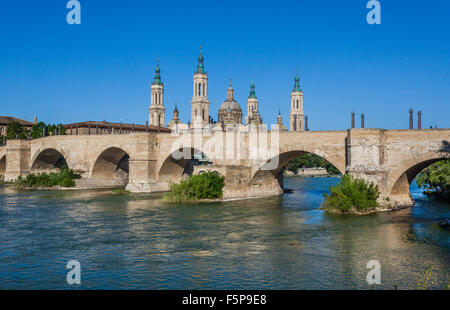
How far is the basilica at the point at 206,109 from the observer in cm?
11050

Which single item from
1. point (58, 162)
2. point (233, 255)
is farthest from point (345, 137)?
point (58, 162)

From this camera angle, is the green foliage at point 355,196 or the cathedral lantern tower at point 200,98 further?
the cathedral lantern tower at point 200,98

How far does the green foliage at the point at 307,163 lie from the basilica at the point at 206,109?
69.4 feet

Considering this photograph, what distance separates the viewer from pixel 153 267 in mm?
17297

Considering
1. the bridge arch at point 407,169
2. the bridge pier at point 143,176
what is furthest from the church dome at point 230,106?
the bridge arch at point 407,169

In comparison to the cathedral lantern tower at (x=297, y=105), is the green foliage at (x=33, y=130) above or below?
below

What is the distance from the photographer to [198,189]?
3603cm

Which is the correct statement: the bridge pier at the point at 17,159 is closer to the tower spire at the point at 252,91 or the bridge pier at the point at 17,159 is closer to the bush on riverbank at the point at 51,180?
the bush on riverbank at the point at 51,180

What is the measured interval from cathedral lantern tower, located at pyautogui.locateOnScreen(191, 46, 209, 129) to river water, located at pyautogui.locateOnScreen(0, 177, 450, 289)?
7742 centimetres

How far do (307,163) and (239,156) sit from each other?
5030 cm

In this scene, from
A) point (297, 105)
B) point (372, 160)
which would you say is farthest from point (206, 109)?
point (372, 160)
